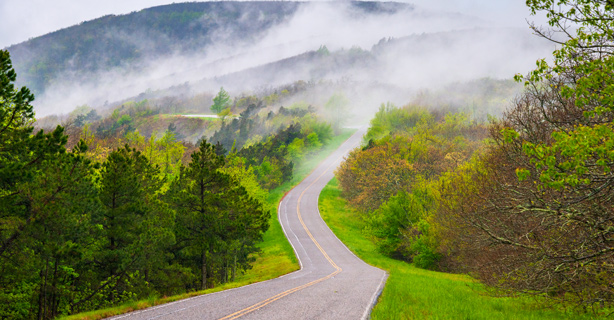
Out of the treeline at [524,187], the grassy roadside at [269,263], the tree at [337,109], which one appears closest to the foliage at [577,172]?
the treeline at [524,187]

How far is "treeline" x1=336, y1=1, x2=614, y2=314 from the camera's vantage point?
715 centimetres

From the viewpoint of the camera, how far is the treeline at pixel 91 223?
42.9 ft

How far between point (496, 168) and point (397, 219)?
2121 centimetres

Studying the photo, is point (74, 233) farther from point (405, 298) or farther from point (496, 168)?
point (496, 168)

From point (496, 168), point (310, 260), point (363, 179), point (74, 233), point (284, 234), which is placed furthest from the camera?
point (363, 179)

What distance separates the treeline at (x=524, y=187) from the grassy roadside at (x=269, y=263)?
10.9m

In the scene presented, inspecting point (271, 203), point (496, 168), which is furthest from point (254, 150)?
point (496, 168)

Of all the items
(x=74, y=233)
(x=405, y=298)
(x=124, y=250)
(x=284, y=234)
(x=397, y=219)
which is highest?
(x=74, y=233)

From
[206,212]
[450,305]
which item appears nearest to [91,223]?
[206,212]

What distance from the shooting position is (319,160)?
10344 centimetres

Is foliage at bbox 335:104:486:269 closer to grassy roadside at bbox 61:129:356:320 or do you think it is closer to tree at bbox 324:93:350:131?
grassy roadside at bbox 61:129:356:320

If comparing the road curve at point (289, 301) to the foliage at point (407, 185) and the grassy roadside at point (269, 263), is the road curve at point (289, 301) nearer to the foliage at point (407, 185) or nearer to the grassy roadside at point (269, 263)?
the grassy roadside at point (269, 263)

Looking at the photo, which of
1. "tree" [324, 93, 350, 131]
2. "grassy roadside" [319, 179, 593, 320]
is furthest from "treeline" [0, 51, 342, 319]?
"tree" [324, 93, 350, 131]

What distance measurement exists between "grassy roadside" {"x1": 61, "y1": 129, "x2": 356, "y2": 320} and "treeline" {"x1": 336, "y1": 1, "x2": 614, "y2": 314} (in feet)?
35.7
